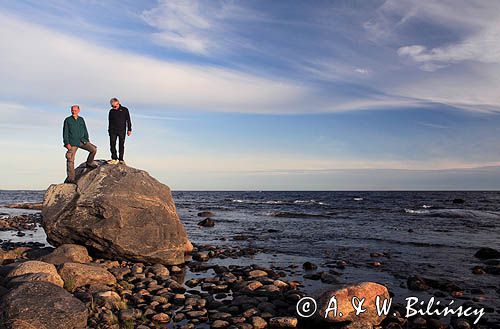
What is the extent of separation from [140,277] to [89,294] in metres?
2.64

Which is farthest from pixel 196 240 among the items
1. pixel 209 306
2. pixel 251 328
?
pixel 251 328

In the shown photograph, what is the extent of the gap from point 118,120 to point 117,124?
0.52ft

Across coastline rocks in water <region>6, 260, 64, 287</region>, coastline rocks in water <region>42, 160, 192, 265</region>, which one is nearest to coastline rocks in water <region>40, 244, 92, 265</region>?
coastline rocks in water <region>42, 160, 192, 265</region>

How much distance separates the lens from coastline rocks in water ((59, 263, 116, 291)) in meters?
10.1

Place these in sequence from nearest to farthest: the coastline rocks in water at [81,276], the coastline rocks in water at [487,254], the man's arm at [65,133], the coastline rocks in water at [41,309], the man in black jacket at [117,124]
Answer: the coastline rocks in water at [41,309]
the coastline rocks in water at [81,276]
the man's arm at [65,133]
the man in black jacket at [117,124]
the coastline rocks in water at [487,254]

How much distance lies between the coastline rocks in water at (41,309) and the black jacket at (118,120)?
7.81 metres

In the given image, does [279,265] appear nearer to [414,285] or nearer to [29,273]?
[414,285]

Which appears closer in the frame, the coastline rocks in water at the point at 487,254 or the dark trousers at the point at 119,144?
the dark trousers at the point at 119,144

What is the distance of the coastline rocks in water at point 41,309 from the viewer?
7074mm

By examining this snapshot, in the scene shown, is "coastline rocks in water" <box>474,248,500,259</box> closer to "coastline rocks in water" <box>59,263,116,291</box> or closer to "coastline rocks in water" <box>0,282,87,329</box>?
"coastline rocks in water" <box>59,263,116,291</box>

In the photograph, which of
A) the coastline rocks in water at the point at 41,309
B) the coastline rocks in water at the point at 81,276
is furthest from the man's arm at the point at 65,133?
the coastline rocks in water at the point at 41,309

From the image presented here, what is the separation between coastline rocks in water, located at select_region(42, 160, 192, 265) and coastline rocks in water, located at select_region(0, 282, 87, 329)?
5.41m

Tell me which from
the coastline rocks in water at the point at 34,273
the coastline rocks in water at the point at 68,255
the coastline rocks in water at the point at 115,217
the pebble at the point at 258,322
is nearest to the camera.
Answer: the pebble at the point at 258,322

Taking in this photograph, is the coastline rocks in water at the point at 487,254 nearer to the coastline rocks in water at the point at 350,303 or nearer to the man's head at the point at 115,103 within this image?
the coastline rocks in water at the point at 350,303
